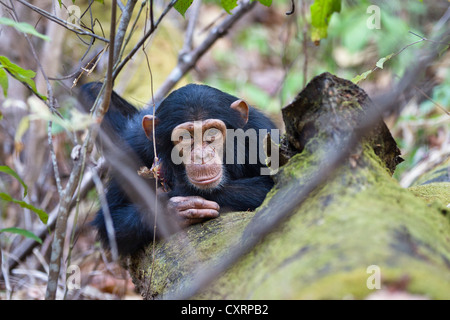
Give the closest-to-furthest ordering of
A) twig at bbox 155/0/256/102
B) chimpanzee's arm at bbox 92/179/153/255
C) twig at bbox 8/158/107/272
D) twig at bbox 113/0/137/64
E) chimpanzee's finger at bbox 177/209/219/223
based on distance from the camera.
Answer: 1. twig at bbox 113/0/137/64
2. chimpanzee's finger at bbox 177/209/219/223
3. chimpanzee's arm at bbox 92/179/153/255
4. twig at bbox 8/158/107/272
5. twig at bbox 155/0/256/102

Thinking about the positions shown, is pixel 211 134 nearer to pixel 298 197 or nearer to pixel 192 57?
pixel 298 197

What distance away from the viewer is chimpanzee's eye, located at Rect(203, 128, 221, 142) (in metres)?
3.25

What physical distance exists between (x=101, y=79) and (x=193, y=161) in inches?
90.4

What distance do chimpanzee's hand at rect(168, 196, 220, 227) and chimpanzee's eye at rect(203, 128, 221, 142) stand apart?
22.2 inches

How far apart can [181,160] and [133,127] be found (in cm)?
82

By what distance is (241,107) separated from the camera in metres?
3.55

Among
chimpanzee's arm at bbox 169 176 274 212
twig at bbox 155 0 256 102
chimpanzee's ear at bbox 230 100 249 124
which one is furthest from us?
twig at bbox 155 0 256 102

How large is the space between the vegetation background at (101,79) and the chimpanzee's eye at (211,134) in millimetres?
486

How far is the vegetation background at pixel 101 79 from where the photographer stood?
4145mm

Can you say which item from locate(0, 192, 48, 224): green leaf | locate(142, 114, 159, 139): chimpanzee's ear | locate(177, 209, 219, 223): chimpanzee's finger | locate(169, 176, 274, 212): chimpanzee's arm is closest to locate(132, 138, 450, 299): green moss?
locate(177, 209, 219, 223): chimpanzee's finger

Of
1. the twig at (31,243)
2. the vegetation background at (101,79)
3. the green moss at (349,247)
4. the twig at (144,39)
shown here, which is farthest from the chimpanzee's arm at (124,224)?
the green moss at (349,247)

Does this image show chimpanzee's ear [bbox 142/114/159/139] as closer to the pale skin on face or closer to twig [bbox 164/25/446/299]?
the pale skin on face

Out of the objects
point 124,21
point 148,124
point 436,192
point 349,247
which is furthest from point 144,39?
point 436,192

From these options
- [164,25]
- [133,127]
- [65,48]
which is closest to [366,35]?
[164,25]
